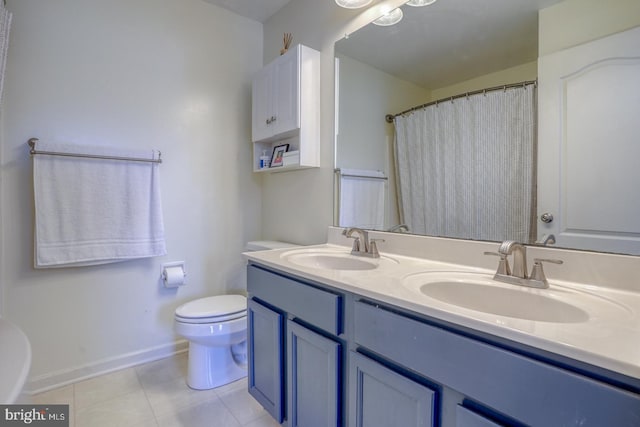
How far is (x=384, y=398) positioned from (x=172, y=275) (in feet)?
5.34

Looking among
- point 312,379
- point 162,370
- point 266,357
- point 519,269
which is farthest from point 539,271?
point 162,370

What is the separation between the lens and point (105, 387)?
1756 millimetres

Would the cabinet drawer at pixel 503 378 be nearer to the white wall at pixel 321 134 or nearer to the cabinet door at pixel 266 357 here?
the cabinet door at pixel 266 357

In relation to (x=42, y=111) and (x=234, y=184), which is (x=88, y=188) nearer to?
(x=42, y=111)

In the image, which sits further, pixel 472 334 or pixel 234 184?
pixel 234 184

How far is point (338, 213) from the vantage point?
187cm

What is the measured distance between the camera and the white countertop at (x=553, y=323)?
54cm

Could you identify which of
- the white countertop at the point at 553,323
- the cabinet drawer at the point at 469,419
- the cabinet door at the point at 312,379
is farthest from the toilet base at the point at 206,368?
the cabinet drawer at the point at 469,419

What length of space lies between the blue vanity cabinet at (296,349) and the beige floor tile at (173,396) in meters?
0.37

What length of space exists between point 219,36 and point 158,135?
2.89 feet

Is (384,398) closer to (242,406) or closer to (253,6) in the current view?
(242,406)

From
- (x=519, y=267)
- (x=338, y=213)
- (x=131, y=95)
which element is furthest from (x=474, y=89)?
(x=131, y=95)

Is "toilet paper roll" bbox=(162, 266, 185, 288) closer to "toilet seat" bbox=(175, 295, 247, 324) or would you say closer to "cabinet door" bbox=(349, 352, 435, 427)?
→ "toilet seat" bbox=(175, 295, 247, 324)

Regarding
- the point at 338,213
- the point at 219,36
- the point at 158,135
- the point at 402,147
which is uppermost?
the point at 219,36
